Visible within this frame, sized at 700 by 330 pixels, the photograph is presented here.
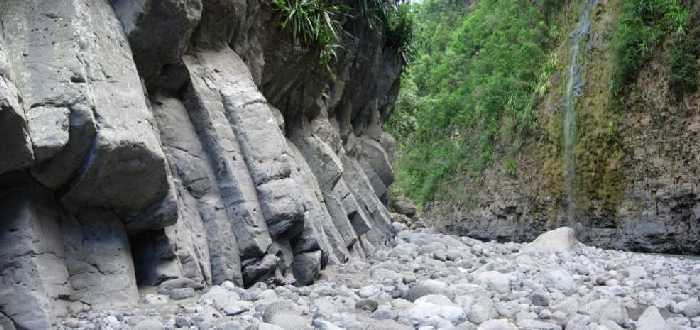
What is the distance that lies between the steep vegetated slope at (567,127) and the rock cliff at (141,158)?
5.58 meters

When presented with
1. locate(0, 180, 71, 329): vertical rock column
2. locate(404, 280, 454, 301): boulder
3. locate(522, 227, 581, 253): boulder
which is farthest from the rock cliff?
locate(522, 227, 581, 253): boulder

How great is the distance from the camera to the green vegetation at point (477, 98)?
48.6 feet

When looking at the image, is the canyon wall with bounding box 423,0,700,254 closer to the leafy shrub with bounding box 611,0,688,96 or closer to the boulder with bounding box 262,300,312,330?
the leafy shrub with bounding box 611,0,688,96

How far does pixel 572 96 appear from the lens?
12.6 m

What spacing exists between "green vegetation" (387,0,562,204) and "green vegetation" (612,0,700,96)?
3.19m

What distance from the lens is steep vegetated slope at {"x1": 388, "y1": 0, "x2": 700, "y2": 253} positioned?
9484 millimetres

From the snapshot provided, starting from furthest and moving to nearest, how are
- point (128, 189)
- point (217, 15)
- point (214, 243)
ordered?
point (217, 15)
point (214, 243)
point (128, 189)

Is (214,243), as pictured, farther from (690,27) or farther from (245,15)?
(690,27)

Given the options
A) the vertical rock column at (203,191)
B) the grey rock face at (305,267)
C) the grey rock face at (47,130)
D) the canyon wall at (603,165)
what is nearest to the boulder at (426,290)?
the vertical rock column at (203,191)

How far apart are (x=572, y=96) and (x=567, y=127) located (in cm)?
67

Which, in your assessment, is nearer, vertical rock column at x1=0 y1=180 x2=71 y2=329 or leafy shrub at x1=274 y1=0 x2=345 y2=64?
vertical rock column at x1=0 y1=180 x2=71 y2=329

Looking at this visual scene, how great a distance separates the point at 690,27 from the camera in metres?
9.45

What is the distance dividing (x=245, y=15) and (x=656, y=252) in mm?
7272

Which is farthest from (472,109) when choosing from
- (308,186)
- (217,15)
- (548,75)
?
(217,15)
